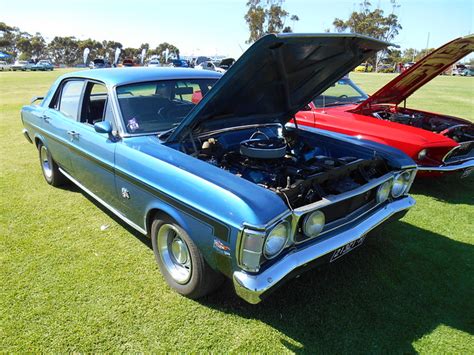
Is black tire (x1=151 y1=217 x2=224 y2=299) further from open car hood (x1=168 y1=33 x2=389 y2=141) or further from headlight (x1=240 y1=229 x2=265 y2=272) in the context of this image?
open car hood (x1=168 y1=33 x2=389 y2=141)

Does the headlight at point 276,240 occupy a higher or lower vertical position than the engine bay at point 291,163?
lower

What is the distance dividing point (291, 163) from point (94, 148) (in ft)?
5.95

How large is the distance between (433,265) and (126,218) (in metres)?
2.74

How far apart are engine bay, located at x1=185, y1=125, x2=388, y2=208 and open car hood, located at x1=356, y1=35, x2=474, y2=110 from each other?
240 centimetres

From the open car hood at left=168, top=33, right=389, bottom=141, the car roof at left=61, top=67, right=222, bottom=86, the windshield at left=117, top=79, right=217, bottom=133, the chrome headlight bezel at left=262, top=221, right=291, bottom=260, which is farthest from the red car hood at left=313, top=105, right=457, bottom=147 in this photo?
the chrome headlight bezel at left=262, top=221, right=291, bottom=260

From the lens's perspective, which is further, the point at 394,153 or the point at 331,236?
the point at 394,153

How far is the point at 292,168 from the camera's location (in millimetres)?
2750

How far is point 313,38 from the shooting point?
2.39 meters

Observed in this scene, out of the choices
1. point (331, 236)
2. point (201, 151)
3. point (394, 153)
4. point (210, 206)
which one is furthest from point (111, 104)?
point (394, 153)

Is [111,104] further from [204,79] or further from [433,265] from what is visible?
[433,265]

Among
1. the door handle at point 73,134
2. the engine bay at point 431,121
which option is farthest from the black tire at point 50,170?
the engine bay at point 431,121

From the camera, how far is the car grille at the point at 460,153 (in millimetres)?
4500

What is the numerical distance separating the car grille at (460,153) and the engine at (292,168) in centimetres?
212

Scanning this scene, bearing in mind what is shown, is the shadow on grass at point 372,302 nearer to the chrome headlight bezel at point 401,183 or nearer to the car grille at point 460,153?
the chrome headlight bezel at point 401,183
